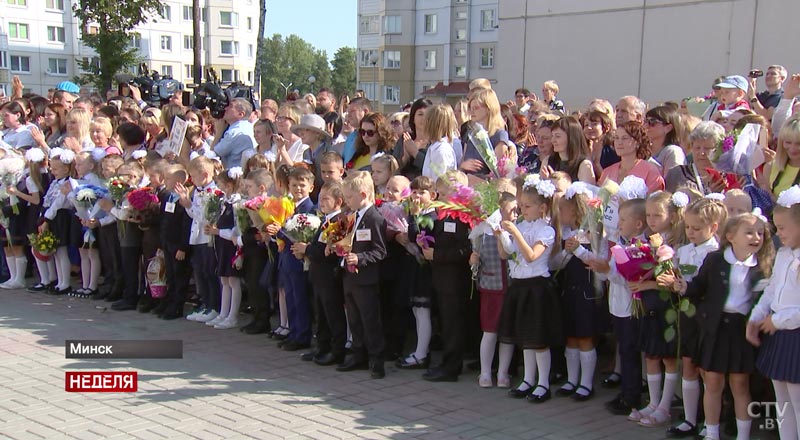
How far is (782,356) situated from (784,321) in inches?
8.5

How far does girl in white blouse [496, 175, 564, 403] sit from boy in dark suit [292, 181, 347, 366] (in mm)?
1559

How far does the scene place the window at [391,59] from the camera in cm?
6712

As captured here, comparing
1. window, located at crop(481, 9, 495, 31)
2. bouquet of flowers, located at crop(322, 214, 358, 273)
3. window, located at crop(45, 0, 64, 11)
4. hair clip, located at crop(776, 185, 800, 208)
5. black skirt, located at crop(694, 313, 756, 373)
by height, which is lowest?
black skirt, located at crop(694, 313, 756, 373)

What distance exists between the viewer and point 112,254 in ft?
30.8

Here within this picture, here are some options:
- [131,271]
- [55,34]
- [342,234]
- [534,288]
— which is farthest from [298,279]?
[55,34]

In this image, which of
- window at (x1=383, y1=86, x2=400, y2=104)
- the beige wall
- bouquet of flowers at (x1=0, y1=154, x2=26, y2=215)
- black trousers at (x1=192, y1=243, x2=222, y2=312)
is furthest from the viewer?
window at (x1=383, y1=86, x2=400, y2=104)

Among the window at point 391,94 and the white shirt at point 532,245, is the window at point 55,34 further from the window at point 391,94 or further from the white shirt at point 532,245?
the white shirt at point 532,245

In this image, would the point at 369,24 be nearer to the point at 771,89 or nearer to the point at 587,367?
the point at 771,89

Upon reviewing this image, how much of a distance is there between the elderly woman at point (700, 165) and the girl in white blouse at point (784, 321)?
1.37 meters

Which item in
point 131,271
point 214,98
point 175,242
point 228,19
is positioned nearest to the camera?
point 175,242

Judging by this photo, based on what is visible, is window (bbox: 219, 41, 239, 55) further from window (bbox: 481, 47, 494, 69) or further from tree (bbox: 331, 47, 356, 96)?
tree (bbox: 331, 47, 356, 96)

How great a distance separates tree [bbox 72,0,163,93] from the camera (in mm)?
31219

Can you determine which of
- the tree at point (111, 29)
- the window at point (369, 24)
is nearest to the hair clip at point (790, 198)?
the tree at point (111, 29)

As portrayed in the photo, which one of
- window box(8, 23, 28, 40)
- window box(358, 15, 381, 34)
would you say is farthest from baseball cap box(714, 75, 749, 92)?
window box(8, 23, 28, 40)
